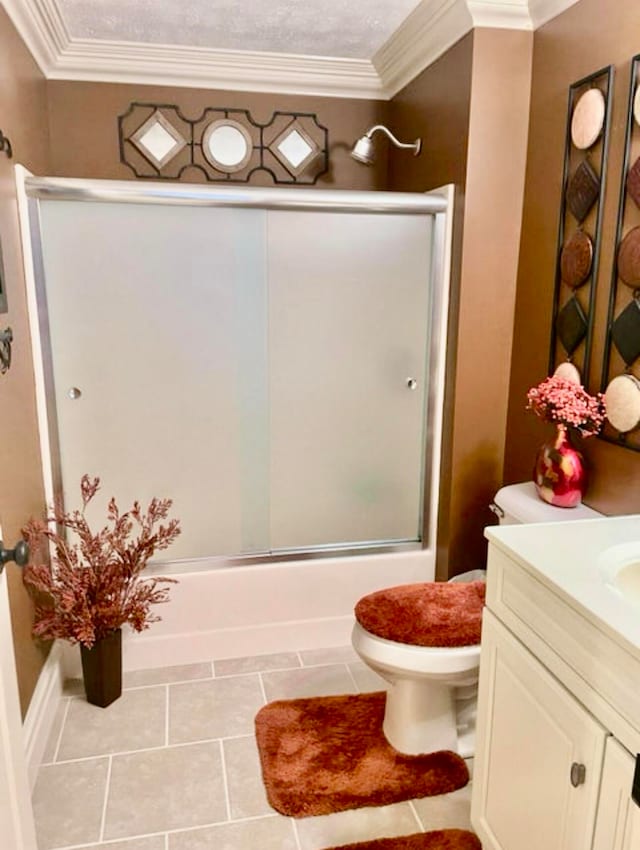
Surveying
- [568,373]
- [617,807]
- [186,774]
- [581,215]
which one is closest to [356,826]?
[186,774]

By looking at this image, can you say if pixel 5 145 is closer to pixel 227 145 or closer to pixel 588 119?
pixel 227 145

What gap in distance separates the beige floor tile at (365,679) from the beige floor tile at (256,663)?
0.22m

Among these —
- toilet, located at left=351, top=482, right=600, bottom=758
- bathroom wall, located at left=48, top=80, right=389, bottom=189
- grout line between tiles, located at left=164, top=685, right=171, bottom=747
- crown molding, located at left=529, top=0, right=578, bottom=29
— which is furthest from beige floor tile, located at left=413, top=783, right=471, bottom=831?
bathroom wall, located at left=48, top=80, right=389, bottom=189

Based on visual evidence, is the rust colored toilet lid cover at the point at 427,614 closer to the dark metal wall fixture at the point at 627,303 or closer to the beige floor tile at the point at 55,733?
the dark metal wall fixture at the point at 627,303

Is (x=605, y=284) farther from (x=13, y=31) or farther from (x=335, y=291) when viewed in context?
(x=13, y=31)

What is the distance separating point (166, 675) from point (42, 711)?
1.56 ft

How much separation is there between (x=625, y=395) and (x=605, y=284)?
331mm

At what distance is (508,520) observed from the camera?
2041 mm

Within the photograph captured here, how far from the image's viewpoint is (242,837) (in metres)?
1.69

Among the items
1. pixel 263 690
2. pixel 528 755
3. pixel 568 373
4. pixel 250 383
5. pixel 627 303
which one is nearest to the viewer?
pixel 528 755

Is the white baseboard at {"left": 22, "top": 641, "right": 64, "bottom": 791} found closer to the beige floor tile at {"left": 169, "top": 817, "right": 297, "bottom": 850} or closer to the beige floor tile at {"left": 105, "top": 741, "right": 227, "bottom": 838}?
the beige floor tile at {"left": 105, "top": 741, "right": 227, "bottom": 838}

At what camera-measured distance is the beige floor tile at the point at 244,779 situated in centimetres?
178

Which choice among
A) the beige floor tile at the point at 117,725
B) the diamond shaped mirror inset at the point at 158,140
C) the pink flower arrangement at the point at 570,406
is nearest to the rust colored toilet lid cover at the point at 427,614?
the pink flower arrangement at the point at 570,406

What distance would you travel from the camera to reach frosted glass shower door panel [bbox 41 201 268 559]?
2.20m
